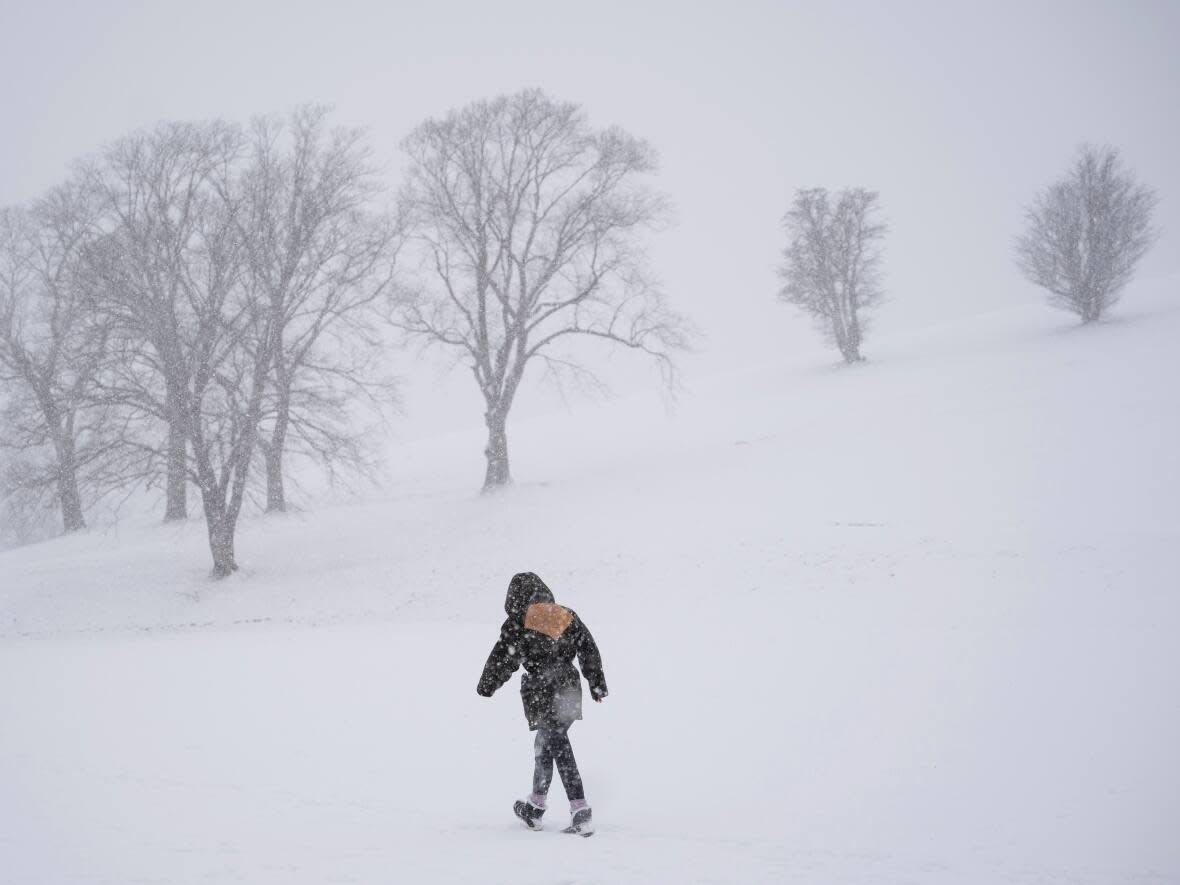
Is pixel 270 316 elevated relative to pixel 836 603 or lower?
elevated

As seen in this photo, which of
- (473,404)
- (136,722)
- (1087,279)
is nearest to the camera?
(136,722)

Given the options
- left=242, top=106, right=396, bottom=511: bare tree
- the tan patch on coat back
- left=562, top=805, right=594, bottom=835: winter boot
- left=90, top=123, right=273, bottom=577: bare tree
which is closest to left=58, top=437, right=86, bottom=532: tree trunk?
left=90, top=123, right=273, bottom=577: bare tree

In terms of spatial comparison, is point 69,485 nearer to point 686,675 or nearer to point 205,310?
point 205,310

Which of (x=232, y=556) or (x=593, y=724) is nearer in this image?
(x=593, y=724)

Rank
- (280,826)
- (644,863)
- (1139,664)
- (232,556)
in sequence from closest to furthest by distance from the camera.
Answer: (644,863) < (280,826) < (1139,664) < (232,556)

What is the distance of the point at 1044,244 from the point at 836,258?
9691 millimetres

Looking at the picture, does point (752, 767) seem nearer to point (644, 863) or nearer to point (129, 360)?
point (644, 863)

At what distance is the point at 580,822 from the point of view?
545cm

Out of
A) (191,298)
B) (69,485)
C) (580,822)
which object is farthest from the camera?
(69,485)

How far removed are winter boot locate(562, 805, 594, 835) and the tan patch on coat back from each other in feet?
4.66

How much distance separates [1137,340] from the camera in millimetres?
26469

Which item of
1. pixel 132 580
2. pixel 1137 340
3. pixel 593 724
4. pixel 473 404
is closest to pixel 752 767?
pixel 593 724

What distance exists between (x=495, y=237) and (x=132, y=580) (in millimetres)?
15157

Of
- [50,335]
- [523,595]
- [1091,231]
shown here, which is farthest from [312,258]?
[1091,231]
